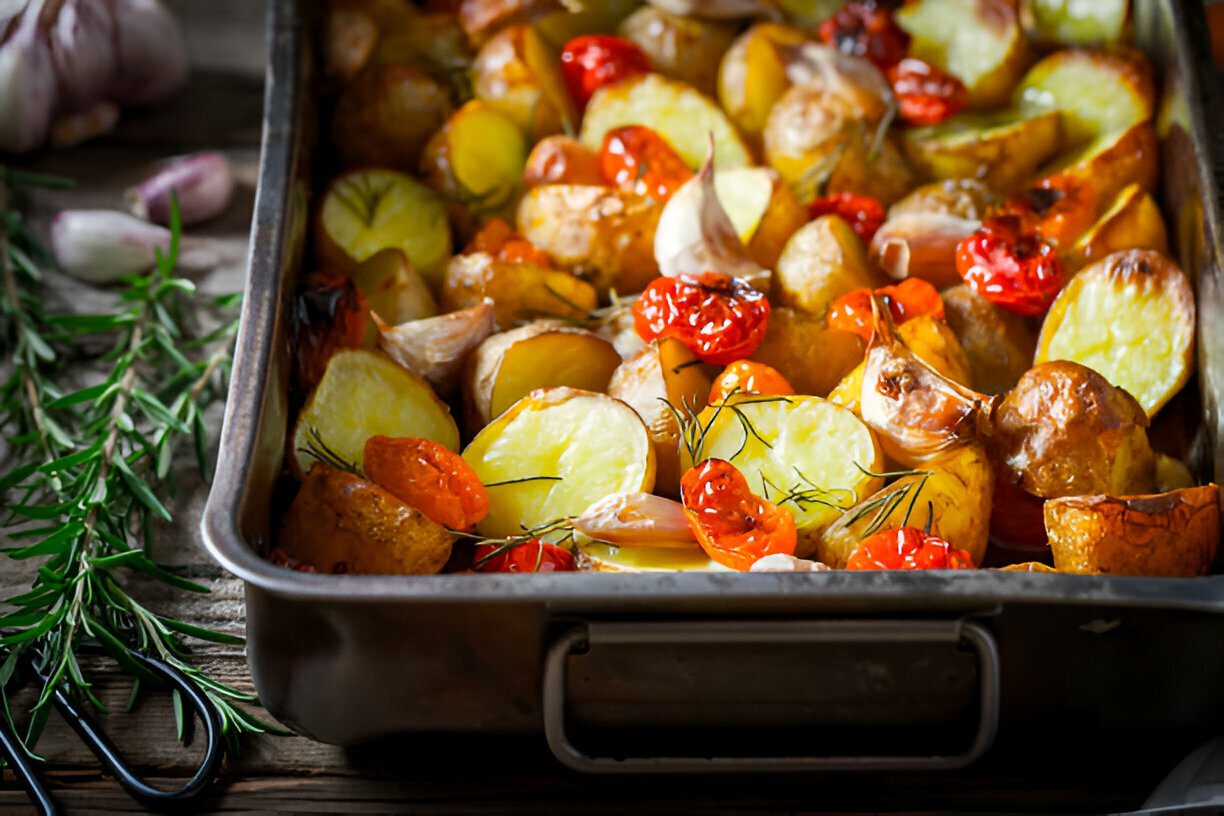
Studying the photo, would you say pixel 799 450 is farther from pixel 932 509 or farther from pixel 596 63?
pixel 596 63

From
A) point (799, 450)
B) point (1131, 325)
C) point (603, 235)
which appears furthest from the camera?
point (603, 235)

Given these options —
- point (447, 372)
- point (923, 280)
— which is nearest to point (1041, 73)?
point (923, 280)

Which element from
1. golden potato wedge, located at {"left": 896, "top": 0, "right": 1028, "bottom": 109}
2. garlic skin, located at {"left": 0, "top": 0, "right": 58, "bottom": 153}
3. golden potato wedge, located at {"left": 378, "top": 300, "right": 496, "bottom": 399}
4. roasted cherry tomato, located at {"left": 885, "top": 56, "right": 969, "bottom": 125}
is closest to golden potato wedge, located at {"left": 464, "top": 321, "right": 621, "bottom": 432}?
golden potato wedge, located at {"left": 378, "top": 300, "right": 496, "bottom": 399}

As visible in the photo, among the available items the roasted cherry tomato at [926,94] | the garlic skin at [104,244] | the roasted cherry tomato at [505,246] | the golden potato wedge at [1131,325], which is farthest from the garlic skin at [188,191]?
the golden potato wedge at [1131,325]

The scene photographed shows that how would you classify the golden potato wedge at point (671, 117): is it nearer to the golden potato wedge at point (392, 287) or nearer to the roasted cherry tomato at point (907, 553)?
the golden potato wedge at point (392, 287)

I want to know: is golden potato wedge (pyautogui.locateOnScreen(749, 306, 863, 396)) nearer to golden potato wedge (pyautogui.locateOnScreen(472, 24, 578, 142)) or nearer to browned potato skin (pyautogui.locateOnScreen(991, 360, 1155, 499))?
browned potato skin (pyautogui.locateOnScreen(991, 360, 1155, 499))

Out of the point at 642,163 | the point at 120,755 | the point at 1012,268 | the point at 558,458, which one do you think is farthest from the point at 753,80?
the point at 120,755
